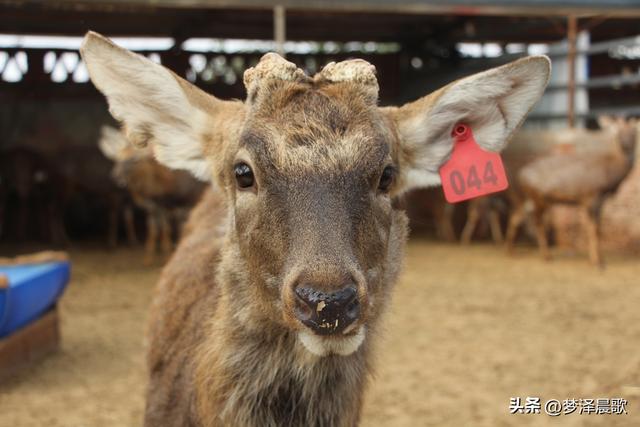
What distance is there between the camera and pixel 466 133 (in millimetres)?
3125

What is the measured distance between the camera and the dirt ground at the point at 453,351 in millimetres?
5250

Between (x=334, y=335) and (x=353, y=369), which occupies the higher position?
(x=334, y=335)

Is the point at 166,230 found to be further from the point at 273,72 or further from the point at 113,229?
the point at 273,72

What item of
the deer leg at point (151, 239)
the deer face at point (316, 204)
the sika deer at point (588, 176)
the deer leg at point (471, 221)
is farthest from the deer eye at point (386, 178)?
the deer leg at point (471, 221)

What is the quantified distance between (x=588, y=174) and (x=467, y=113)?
905 cm

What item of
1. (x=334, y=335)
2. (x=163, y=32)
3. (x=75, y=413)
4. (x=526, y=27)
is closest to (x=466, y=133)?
(x=334, y=335)

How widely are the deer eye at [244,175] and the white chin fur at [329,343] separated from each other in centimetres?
60

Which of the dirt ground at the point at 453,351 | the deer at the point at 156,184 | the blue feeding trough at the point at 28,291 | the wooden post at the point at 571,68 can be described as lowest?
the dirt ground at the point at 453,351

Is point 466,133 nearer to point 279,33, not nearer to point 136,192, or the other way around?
point 279,33

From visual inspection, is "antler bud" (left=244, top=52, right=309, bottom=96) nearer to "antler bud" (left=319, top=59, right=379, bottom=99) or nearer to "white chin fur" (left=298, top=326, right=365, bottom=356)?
"antler bud" (left=319, top=59, right=379, bottom=99)

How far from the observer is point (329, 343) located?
230 centimetres

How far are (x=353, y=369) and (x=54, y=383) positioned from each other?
3983mm

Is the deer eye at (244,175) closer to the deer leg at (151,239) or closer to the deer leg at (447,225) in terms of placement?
the deer leg at (151,239)

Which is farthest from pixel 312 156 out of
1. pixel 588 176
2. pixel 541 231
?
pixel 541 231
